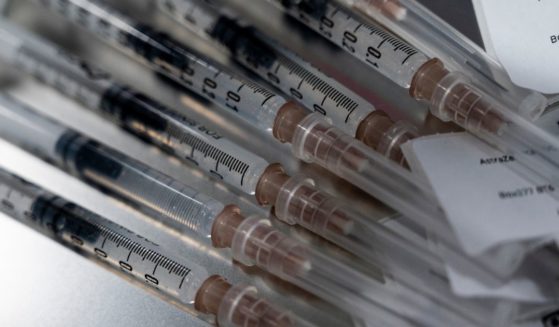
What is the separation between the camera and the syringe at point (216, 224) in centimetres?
91

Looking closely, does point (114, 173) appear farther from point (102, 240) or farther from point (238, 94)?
point (238, 94)

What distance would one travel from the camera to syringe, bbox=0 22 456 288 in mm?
952

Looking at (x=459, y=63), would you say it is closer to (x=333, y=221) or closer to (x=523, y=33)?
(x=523, y=33)

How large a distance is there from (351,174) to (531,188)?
24cm

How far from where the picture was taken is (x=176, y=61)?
1.19 metres

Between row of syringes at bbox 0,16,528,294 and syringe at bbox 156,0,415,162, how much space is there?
13 centimetres

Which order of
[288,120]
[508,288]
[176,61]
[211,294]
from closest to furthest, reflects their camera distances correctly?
[508,288] → [211,294] → [288,120] → [176,61]

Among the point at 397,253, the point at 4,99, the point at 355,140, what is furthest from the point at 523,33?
the point at 4,99

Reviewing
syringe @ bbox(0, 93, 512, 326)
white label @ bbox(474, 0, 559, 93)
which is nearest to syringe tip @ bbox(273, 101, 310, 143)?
syringe @ bbox(0, 93, 512, 326)

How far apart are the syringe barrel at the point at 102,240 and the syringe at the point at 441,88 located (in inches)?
16.7

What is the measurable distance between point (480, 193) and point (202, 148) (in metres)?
0.42

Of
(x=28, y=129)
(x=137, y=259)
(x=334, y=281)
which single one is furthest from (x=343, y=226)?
(x=28, y=129)

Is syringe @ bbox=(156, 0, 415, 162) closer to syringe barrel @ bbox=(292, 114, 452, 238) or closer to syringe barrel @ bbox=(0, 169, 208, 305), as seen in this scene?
syringe barrel @ bbox=(292, 114, 452, 238)

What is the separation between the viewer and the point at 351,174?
3.32 ft
